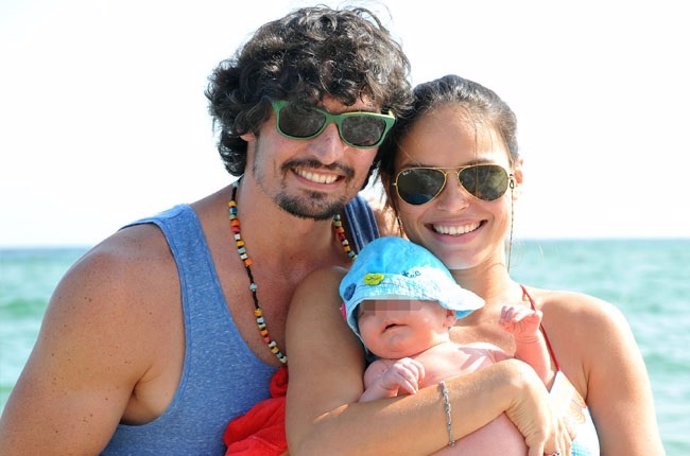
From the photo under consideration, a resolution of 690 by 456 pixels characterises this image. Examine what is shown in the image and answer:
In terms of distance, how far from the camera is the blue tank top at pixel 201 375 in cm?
396

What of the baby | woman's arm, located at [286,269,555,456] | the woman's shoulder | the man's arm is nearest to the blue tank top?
the man's arm

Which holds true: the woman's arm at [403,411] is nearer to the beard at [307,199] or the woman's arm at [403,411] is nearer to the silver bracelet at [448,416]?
the silver bracelet at [448,416]

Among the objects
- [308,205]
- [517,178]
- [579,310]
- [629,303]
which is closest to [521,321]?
[579,310]

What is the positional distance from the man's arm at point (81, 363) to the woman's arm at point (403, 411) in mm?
737

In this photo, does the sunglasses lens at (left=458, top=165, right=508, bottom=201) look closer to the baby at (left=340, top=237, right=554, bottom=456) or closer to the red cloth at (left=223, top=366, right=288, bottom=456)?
the baby at (left=340, top=237, right=554, bottom=456)

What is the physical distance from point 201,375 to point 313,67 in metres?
1.37

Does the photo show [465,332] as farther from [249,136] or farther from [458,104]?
[249,136]

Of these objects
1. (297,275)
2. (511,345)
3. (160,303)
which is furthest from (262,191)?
(511,345)

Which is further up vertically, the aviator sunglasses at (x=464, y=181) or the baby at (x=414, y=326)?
the aviator sunglasses at (x=464, y=181)

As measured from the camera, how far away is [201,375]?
3.96 metres

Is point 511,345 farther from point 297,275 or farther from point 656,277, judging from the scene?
point 656,277

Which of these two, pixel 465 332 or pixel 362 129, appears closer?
pixel 465 332

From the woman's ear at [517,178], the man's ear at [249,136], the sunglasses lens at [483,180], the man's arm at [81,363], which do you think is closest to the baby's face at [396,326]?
the sunglasses lens at [483,180]

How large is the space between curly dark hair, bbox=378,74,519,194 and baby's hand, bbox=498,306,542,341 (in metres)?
0.78
